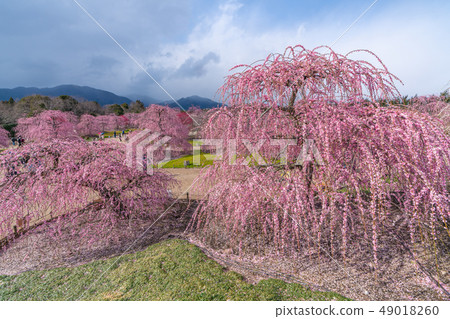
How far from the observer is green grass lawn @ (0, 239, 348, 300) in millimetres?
3688

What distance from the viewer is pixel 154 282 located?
430 centimetres

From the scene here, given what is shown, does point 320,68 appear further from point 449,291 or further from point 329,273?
point 449,291

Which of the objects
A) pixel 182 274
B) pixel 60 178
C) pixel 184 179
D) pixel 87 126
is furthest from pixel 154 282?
pixel 87 126

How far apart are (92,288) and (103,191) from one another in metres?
2.71

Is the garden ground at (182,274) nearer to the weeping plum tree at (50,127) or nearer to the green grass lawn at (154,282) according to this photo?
the green grass lawn at (154,282)

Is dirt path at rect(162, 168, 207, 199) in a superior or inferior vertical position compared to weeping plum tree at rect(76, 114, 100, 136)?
inferior

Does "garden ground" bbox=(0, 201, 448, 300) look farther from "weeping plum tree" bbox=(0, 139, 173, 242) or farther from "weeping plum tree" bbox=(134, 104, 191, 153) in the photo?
"weeping plum tree" bbox=(134, 104, 191, 153)

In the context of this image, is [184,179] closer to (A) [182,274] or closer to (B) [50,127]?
(A) [182,274]

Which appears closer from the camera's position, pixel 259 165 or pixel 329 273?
pixel 329 273

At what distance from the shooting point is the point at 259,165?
466cm

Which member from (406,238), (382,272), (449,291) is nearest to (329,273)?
(382,272)

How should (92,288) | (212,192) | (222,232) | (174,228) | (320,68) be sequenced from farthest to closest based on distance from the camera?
(174,228) → (222,232) → (212,192) → (92,288) → (320,68)

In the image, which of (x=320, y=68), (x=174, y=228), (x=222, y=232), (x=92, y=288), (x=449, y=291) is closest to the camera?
(x=449, y=291)

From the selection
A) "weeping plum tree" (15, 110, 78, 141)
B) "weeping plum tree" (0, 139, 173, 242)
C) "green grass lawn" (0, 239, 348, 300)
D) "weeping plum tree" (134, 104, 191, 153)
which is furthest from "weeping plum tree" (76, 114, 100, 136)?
"green grass lawn" (0, 239, 348, 300)
